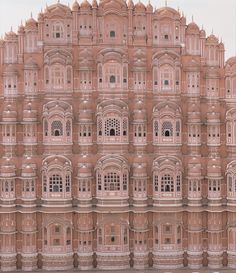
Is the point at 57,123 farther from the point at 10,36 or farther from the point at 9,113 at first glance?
the point at 10,36

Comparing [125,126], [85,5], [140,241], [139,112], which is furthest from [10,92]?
[140,241]

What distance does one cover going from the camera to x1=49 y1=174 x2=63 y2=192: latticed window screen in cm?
3128

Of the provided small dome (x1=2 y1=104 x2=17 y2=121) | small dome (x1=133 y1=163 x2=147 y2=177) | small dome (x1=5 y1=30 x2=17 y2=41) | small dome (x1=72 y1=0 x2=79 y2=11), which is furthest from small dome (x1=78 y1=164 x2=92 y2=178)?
small dome (x1=72 y1=0 x2=79 y2=11)

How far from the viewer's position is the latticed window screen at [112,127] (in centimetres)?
3139

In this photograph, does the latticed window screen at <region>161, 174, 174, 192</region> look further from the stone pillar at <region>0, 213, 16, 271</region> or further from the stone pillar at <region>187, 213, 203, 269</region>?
the stone pillar at <region>0, 213, 16, 271</region>

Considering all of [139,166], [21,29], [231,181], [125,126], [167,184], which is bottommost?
[167,184]

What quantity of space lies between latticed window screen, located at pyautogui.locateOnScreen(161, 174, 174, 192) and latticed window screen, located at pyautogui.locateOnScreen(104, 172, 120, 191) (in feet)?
9.79

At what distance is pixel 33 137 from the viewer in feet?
103

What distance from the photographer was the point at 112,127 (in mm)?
31484

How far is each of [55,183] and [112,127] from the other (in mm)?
5254

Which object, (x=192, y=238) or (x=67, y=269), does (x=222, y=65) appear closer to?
(x=192, y=238)

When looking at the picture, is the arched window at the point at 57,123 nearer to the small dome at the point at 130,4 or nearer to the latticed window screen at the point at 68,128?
the latticed window screen at the point at 68,128

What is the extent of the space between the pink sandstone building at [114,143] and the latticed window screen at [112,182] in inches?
2.7

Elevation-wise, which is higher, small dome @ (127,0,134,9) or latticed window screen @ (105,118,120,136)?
small dome @ (127,0,134,9)
